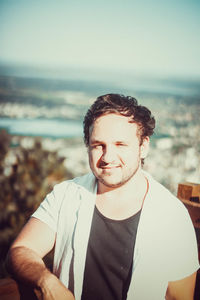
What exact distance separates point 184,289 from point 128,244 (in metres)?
0.38

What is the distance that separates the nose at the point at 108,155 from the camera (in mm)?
1455

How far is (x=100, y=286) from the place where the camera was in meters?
1.36

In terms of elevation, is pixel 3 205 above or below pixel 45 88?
below

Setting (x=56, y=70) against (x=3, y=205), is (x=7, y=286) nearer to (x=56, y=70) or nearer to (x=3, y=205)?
(x=3, y=205)

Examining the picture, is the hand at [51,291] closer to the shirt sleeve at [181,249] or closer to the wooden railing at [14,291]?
the wooden railing at [14,291]

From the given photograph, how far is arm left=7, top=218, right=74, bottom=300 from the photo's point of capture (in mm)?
1083

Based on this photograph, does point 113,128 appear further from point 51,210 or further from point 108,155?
point 51,210

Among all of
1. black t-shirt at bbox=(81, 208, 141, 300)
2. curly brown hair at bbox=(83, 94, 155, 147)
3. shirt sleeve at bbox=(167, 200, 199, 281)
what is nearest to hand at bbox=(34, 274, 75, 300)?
black t-shirt at bbox=(81, 208, 141, 300)

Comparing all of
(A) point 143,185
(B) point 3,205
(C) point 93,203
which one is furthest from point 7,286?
(B) point 3,205

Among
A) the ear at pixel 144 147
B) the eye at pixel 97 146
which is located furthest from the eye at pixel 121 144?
the ear at pixel 144 147

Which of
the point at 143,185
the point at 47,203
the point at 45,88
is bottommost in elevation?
the point at 47,203

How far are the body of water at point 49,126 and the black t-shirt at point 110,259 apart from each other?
2.07 m

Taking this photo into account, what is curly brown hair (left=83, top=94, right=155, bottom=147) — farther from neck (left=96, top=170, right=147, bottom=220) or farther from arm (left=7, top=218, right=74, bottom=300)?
arm (left=7, top=218, right=74, bottom=300)

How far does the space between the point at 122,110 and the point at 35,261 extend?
1027 millimetres
